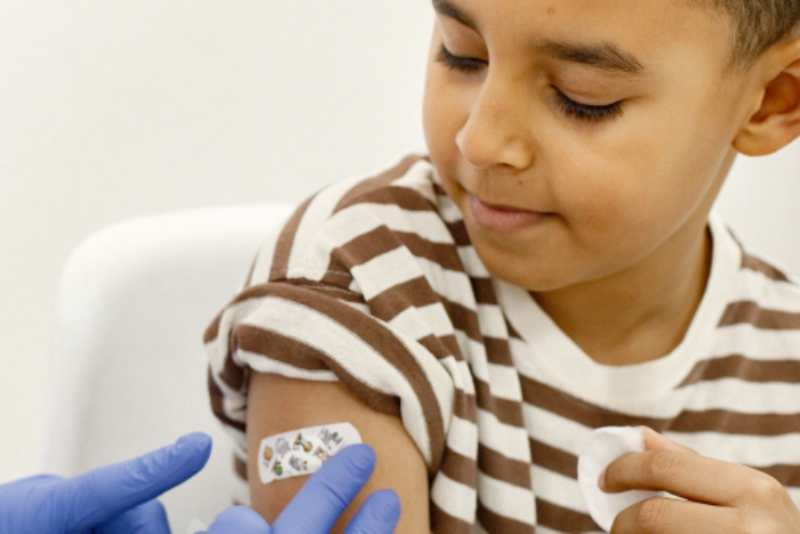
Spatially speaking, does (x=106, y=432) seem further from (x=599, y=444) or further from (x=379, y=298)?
(x=599, y=444)

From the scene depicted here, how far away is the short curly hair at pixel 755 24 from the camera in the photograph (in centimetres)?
86

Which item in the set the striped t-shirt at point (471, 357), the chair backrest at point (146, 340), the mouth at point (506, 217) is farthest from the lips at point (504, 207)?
the chair backrest at point (146, 340)

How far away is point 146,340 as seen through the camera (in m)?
1.25

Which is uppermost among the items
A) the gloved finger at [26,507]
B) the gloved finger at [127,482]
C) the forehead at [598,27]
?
the forehead at [598,27]

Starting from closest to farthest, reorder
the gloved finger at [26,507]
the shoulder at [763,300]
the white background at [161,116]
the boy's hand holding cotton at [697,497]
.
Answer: the boy's hand holding cotton at [697,497] < the gloved finger at [26,507] < the shoulder at [763,300] < the white background at [161,116]

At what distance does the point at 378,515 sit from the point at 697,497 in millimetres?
266

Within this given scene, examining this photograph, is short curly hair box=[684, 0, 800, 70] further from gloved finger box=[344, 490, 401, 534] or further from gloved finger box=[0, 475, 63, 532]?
gloved finger box=[0, 475, 63, 532]

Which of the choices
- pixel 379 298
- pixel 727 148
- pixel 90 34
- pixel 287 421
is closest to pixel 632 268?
pixel 727 148

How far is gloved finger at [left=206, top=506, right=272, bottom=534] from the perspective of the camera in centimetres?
93

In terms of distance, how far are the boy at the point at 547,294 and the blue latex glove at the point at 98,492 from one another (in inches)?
2.3

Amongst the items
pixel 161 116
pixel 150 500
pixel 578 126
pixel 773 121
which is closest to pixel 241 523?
pixel 150 500

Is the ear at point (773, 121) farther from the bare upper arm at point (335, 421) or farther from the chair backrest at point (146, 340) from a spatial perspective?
the chair backrest at point (146, 340)

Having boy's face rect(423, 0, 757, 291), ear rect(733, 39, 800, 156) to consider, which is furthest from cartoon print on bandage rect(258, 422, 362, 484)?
ear rect(733, 39, 800, 156)

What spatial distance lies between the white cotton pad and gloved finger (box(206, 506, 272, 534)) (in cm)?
28
